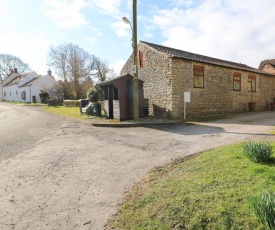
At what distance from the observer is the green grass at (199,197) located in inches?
110

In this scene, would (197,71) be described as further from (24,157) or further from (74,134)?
(24,157)

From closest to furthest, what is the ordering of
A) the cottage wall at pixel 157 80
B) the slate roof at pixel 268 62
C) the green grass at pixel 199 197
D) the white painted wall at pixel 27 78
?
the green grass at pixel 199 197, the cottage wall at pixel 157 80, the slate roof at pixel 268 62, the white painted wall at pixel 27 78

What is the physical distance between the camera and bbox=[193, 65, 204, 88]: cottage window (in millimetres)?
14445

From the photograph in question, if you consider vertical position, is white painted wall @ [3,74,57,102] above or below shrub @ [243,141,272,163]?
above

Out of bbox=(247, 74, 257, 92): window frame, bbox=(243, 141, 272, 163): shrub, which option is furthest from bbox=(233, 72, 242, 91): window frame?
bbox=(243, 141, 272, 163): shrub

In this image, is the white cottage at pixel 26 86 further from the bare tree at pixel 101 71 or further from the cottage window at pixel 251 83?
the cottage window at pixel 251 83

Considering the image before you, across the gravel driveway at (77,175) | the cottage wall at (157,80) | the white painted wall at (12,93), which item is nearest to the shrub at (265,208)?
the gravel driveway at (77,175)

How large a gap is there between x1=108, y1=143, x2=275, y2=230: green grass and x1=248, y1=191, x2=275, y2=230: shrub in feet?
0.42

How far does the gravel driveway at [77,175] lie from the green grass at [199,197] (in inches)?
15.4

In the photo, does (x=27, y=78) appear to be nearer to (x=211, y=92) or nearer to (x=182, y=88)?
(x=182, y=88)

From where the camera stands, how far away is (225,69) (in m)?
16.6

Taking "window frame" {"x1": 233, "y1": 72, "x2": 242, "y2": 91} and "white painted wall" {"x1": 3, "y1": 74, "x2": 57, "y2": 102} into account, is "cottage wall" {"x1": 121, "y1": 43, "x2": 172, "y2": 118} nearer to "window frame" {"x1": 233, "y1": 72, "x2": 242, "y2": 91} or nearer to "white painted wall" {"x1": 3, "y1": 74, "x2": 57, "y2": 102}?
"window frame" {"x1": 233, "y1": 72, "x2": 242, "y2": 91}

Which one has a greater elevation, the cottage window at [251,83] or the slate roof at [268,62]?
the slate roof at [268,62]

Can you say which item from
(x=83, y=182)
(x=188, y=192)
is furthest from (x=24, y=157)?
(x=188, y=192)
